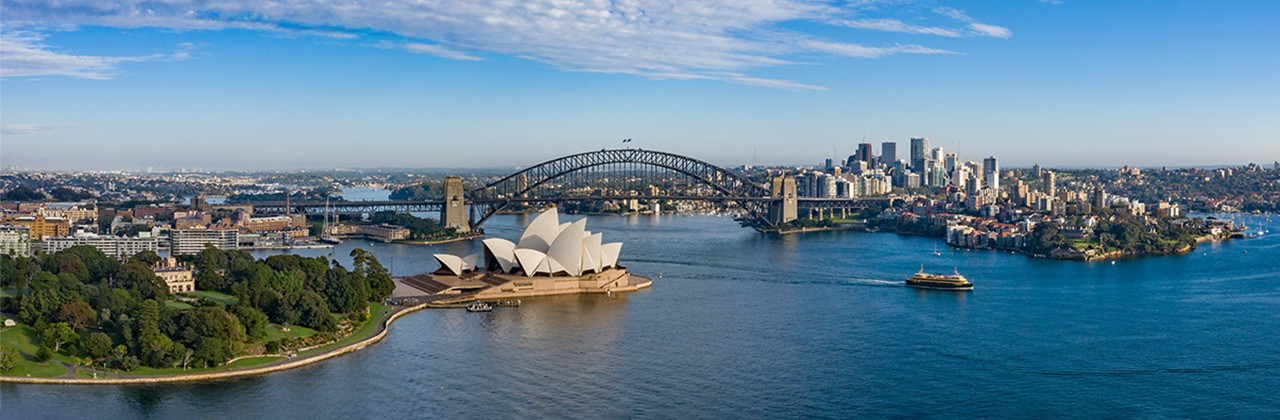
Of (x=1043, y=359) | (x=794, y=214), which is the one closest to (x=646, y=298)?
(x=1043, y=359)

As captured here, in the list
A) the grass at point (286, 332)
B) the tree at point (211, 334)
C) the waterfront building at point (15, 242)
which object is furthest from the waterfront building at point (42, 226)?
the tree at point (211, 334)

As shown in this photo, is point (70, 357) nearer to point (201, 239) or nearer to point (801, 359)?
point (801, 359)

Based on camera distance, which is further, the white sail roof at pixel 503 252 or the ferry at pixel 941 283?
the ferry at pixel 941 283

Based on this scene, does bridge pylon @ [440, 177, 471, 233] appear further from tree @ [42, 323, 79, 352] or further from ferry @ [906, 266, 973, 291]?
tree @ [42, 323, 79, 352]

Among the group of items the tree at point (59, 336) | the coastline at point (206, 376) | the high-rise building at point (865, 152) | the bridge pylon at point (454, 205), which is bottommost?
the coastline at point (206, 376)

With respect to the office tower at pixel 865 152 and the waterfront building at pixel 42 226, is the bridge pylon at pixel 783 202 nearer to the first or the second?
the waterfront building at pixel 42 226

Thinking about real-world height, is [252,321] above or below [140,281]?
below

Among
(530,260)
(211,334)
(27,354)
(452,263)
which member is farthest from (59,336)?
(530,260)
